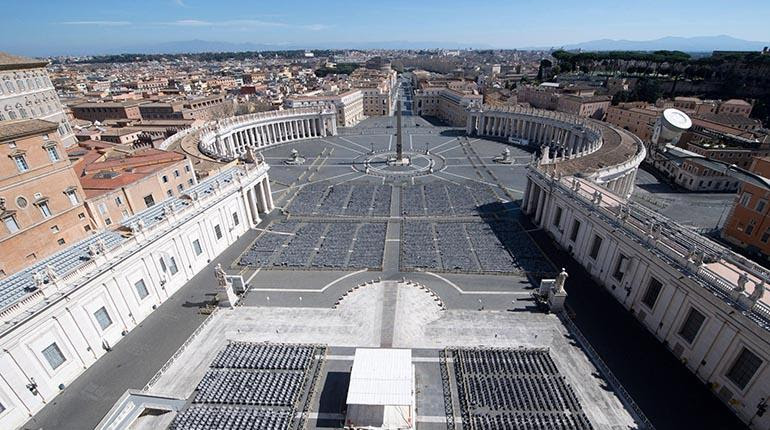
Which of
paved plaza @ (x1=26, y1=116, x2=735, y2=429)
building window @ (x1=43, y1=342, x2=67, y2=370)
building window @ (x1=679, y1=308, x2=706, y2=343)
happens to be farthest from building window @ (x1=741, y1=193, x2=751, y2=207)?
building window @ (x1=43, y1=342, x2=67, y2=370)

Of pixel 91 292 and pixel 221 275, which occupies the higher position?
pixel 91 292

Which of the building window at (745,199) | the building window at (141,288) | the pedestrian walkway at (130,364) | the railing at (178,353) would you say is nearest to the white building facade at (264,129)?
the building window at (141,288)

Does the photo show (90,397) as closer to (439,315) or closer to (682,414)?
(439,315)

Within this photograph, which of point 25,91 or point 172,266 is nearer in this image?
point 172,266

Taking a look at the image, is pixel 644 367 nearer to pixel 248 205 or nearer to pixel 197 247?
pixel 197 247

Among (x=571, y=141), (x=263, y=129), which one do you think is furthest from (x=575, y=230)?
(x=263, y=129)

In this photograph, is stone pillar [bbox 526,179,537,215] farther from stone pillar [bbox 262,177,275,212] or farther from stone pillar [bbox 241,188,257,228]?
stone pillar [bbox 241,188,257,228]

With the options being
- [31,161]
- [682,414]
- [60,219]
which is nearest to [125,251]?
[60,219]
